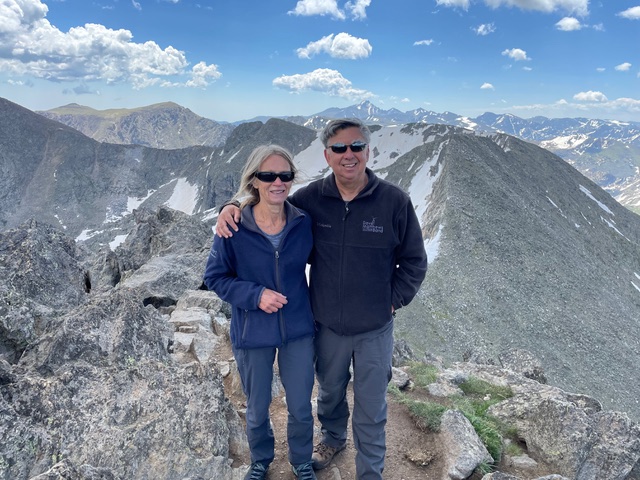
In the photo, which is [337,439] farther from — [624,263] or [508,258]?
[624,263]

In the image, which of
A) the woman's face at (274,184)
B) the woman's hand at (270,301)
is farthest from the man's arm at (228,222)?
the woman's hand at (270,301)

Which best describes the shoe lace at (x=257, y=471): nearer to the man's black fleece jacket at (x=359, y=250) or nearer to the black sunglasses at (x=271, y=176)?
the man's black fleece jacket at (x=359, y=250)

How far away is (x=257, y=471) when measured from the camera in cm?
676

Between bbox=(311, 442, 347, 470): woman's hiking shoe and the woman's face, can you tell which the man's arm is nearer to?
the woman's face

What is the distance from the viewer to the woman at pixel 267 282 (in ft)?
20.4

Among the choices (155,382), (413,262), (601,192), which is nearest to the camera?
(413,262)

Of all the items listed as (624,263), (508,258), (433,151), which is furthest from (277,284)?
(433,151)

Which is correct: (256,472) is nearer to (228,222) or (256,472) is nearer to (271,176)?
(228,222)

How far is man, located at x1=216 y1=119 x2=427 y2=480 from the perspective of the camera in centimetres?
648

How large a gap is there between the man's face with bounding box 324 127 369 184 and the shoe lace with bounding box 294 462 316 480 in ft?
15.8

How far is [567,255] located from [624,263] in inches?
925

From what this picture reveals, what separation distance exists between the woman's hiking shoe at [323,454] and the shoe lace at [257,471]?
1053mm

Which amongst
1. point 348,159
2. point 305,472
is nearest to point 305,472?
point 305,472

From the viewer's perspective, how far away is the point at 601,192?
110 meters
